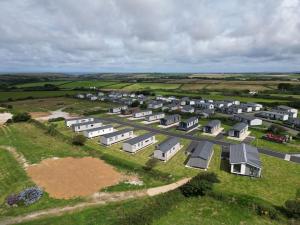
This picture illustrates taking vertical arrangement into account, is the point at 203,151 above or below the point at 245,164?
above

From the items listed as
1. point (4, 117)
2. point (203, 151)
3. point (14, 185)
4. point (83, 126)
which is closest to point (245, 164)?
point (203, 151)

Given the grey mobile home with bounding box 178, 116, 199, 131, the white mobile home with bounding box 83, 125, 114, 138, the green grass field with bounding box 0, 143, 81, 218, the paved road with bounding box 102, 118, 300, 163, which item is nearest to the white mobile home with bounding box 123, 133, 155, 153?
the paved road with bounding box 102, 118, 300, 163

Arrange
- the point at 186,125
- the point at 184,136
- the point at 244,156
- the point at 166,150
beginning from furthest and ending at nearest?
1. the point at 186,125
2. the point at 184,136
3. the point at 166,150
4. the point at 244,156

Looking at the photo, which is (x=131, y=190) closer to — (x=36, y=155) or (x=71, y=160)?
(x=71, y=160)

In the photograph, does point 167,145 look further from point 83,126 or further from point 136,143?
point 83,126

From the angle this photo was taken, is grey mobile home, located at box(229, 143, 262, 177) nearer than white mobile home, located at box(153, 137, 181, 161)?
Yes

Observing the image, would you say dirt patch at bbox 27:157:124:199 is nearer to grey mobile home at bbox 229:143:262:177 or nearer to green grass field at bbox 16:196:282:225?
green grass field at bbox 16:196:282:225

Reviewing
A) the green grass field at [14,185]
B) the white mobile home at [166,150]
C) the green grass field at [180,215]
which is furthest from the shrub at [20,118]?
the green grass field at [180,215]

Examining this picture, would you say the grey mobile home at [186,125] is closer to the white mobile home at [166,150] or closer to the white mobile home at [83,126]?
the white mobile home at [166,150]
